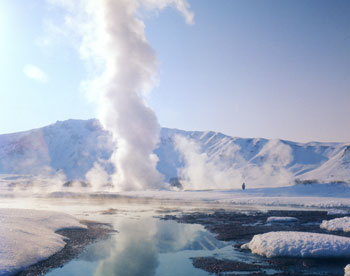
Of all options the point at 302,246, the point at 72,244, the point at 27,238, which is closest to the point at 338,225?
the point at 302,246

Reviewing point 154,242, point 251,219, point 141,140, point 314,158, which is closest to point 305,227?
point 251,219

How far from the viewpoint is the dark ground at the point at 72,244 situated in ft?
51.3

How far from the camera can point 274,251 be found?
18797mm

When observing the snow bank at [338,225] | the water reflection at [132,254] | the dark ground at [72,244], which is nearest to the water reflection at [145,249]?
the water reflection at [132,254]

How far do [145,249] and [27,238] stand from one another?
23.8 feet

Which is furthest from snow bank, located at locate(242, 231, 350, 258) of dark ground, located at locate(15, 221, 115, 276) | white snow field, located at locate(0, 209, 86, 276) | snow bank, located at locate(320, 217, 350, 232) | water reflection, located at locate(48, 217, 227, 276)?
white snow field, located at locate(0, 209, 86, 276)

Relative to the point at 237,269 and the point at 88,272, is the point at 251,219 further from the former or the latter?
the point at 88,272

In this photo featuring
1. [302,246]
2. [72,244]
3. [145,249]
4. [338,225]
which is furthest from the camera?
[338,225]

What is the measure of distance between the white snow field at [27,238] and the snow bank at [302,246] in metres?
12.5

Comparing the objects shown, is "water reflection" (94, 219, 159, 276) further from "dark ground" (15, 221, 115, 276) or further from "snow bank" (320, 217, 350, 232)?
"snow bank" (320, 217, 350, 232)

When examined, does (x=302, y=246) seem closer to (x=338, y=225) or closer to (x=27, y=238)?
Answer: (x=338, y=225)

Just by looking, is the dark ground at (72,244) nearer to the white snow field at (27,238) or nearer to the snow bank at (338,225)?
the white snow field at (27,238)

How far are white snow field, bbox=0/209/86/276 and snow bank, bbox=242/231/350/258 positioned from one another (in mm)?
12518

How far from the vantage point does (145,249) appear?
20.7m
